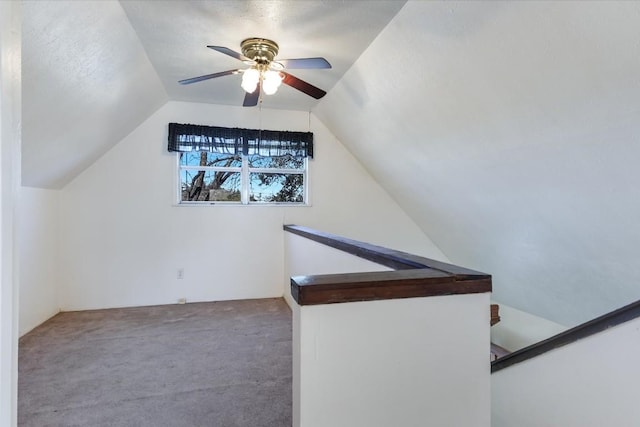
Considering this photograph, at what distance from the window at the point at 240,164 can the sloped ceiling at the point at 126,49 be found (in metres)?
0.79

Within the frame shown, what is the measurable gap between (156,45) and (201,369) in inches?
94.5

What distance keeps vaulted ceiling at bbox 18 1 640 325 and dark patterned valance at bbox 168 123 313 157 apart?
1.34 feet

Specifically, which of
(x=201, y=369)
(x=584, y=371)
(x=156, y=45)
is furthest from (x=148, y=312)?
(x=584, y=371)

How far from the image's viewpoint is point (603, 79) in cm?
163

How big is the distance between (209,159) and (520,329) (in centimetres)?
424

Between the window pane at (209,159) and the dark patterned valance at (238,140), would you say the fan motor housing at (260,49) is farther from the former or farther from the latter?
the window pane at (209,159)

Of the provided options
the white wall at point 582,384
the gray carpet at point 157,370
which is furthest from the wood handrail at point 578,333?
the gray carpet at point 157,370

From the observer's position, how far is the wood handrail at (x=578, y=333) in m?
1.15

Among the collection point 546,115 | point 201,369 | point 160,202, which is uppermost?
point 546,115

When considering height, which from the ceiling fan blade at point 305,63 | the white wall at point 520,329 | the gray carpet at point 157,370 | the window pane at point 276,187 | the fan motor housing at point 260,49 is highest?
the fan motor housing at point 260,49

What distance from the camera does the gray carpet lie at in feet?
6.14

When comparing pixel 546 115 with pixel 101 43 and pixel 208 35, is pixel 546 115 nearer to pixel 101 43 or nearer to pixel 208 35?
pixel 208 35

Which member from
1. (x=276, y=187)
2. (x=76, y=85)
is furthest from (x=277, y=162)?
(x=76, y=85)

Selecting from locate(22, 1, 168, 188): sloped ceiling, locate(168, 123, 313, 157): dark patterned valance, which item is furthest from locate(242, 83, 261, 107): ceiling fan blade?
locate(168, 123, 313, 157): dark patterned valance
